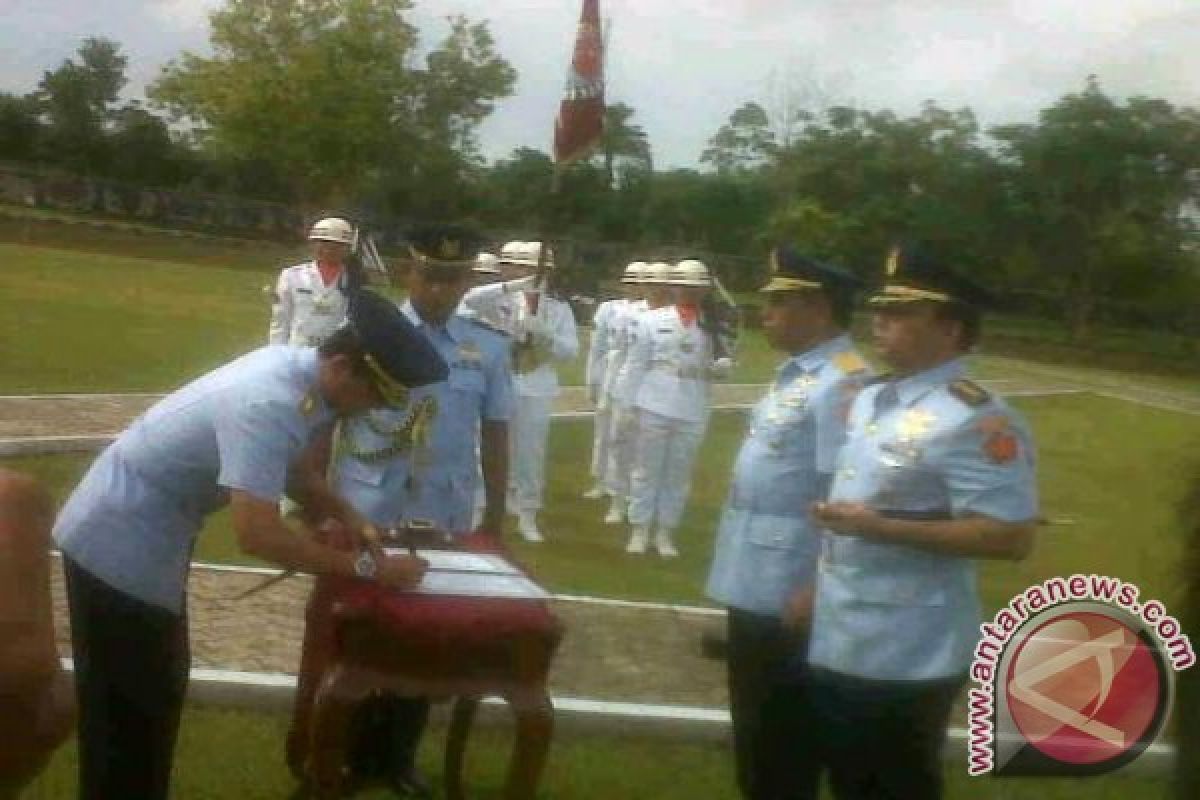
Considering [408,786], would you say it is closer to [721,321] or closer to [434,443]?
[434,443]

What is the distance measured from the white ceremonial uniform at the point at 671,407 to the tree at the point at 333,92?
2.53 meters

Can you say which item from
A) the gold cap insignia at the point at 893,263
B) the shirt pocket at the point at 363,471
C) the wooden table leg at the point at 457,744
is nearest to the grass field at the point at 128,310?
the shirt pocket at the point at 363,471

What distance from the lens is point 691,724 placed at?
17.8 ft

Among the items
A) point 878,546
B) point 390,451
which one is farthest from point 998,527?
point 390,451

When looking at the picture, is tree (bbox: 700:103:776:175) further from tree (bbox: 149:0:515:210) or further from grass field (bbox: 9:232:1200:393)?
grass field (bbox: 9:232:1200:393)

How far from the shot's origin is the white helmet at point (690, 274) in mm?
6512

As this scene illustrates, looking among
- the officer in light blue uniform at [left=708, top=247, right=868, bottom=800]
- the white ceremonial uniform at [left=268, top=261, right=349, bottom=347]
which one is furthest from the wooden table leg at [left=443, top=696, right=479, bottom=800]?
the white ceremonial uniform at [left=268, top=261, right=349, bottom=347]

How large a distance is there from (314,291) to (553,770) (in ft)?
14.7

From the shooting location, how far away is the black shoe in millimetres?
4750

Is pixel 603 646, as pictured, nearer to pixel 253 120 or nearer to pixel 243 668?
pixel 243 668

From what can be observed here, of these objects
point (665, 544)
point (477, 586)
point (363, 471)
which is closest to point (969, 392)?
point (477, 586)

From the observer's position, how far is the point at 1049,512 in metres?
11.0

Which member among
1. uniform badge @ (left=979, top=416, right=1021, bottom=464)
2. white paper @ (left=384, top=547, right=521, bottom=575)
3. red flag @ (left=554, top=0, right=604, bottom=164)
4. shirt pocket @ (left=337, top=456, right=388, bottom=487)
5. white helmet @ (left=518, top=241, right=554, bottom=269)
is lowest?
white paper @ (left=384, top=547, right=521, bottom=575)

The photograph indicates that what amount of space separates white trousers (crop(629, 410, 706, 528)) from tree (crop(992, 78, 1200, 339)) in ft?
17.8
